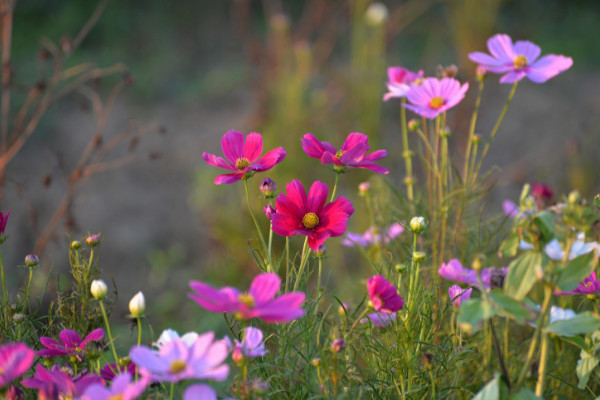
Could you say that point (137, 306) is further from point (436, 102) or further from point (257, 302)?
point (436, 102)

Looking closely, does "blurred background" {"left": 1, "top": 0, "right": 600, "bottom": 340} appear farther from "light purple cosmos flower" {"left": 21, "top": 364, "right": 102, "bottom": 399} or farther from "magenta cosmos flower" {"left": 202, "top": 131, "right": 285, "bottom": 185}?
"light purple cosmos flower" {"left": 21, "top": 364, "right": 102, "bottom": 399}

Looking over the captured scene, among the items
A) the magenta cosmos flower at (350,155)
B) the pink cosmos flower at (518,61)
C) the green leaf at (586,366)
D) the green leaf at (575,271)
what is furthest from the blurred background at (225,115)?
the green leaf at (575,271)

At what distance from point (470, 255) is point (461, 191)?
0.15 meters

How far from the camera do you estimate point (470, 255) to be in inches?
44.1

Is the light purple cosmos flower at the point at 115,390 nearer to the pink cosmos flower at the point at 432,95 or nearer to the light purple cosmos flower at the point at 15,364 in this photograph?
the light purple cosmos flower at the point at 15,364

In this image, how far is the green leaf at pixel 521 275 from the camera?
0.57 metres

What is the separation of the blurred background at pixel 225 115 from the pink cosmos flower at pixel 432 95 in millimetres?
659

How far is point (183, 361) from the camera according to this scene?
520mm

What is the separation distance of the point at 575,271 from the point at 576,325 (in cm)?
5

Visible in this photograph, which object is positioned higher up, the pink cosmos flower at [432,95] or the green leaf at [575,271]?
the pink cosmos flower at [432,95]

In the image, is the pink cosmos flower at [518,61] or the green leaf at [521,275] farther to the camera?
the pink cosmos flower at [518,61]

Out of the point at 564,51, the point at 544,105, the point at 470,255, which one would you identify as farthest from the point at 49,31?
the point at 470,255

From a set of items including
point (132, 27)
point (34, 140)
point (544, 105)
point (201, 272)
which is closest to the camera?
point (201, 272)

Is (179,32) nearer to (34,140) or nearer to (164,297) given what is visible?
(34,140)
